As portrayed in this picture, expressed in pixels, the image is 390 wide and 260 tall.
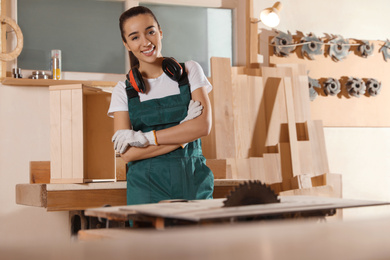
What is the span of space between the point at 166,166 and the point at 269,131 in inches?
83.0

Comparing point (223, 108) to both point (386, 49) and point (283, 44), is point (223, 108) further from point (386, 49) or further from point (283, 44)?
point (386, 49)

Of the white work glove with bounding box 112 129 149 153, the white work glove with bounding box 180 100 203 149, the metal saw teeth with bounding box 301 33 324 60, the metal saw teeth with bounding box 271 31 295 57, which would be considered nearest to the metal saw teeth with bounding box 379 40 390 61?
the metal saw teeth with bounding box 301 33 324 60

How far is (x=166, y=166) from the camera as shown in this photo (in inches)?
75.9

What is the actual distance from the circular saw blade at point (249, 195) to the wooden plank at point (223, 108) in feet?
7.37

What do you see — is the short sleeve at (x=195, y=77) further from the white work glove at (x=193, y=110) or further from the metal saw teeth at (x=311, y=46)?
the metal saw teeth at (x=311, y=46)

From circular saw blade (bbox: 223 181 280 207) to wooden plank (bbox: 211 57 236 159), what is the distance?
2246 millimetres

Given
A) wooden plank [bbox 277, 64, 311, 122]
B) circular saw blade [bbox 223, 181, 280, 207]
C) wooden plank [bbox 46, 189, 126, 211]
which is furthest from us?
wooden plank [bbox 277, 64, 311, 122]

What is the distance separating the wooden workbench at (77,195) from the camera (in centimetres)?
229

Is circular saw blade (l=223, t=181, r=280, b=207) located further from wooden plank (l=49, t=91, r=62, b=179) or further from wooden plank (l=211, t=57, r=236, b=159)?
wooden plank (l=211, t=57, r=236, b=159)

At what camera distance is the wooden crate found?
2395 millimetres

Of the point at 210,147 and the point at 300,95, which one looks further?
the point at 300,95

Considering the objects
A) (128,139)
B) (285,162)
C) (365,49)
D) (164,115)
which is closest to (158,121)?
(164,115)

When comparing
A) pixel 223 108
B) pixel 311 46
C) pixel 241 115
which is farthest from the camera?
pixel 311 46

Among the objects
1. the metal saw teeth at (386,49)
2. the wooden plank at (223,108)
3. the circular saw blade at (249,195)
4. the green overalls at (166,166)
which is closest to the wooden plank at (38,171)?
the green overalls at (166,166)
